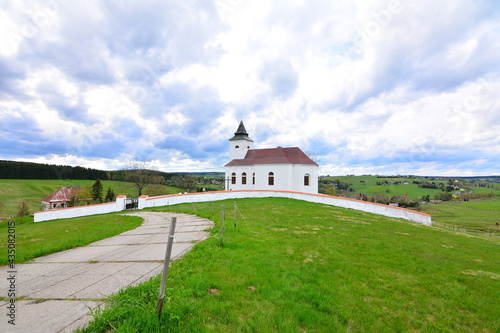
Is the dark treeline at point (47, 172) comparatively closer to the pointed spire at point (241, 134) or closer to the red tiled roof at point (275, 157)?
the pointed spire at point (241, 134)

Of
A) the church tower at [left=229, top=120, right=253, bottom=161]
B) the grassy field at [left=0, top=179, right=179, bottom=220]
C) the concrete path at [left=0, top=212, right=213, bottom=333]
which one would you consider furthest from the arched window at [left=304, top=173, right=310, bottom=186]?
the grassy field at [left=0, top=179, right=179, bottom=220]

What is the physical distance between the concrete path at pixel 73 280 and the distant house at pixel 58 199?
2047 inches

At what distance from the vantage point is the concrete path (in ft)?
9.84

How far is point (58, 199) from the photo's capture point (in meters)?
46.8

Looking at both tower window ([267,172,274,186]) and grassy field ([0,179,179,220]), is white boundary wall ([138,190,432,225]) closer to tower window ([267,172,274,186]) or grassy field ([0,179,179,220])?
tower window ([267,172,274,186])

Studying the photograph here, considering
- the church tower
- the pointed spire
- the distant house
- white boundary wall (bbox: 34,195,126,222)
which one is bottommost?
the distant house

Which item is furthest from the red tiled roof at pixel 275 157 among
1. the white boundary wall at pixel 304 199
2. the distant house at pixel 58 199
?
the distant house at pixel 58 199

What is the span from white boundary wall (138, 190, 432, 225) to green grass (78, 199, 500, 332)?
14432 millimetres

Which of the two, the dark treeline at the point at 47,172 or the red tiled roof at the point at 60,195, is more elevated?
the dark treeline at the point at 47,172

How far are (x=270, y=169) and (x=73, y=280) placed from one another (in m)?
29.7

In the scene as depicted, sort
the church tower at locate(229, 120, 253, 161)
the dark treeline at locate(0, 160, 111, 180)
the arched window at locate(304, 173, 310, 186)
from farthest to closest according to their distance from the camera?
the dark treeline at locate(0, 160, 111, 180) < the church tower at locate(229, 120, 253, 161) < the arched window at locate(304, 173, 310, 186)

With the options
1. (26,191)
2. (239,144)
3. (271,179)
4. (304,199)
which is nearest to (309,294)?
(304,199)

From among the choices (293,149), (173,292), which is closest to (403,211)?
(293,149)

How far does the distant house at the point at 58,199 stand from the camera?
45.5 metres
